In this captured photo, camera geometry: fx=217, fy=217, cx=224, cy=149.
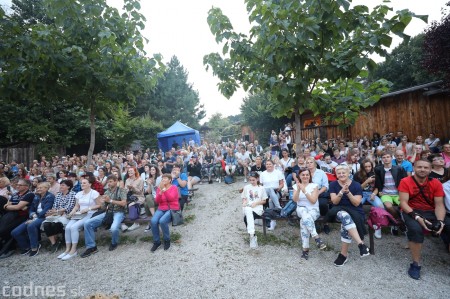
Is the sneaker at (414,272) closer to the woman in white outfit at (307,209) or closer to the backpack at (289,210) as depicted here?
the woman in white outfit at (307,209)

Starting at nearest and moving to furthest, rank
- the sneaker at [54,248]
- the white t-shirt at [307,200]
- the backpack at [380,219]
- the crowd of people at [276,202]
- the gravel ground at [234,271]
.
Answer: the gravel ground at [234,271]
the crowd of people at [276,202]
the backpack at [380,219]
the white t-shirt at [307,200]
the sneaker at [54,248]

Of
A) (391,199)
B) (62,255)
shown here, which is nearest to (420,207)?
(391,199)

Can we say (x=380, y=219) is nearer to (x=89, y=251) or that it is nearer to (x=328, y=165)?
(x=328, y=165)

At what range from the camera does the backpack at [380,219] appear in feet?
12.5

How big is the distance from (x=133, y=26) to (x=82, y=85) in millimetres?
1850

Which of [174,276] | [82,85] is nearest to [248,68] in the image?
[82,85]

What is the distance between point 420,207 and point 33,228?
779cm

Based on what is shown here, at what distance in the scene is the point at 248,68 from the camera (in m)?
4.99

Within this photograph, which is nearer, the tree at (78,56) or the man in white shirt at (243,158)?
the tree at (78,56)

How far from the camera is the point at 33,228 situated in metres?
4.98

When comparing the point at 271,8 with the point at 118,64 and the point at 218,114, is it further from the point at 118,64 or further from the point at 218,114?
the point at 218,114

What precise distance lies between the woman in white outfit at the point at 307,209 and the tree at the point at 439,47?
27.8 feet

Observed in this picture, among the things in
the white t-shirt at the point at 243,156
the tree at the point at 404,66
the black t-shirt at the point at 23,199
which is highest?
the tree at the point at 404,66

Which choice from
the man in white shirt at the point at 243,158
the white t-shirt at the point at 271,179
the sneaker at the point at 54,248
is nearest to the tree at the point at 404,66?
the man in white shirt at the point at 243,158
